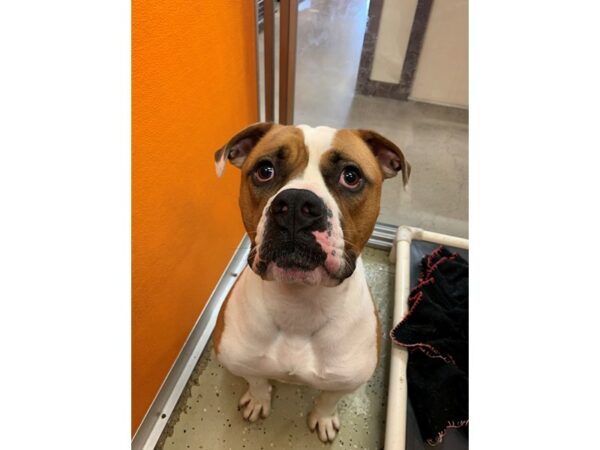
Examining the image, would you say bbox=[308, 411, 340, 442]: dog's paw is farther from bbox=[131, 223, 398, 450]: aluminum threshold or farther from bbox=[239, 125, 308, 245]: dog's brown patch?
bbox=[239, 125, 308, 245]: dog's brown patch

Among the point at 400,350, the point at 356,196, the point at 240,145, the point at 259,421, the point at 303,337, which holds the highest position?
→ the point at 240,145

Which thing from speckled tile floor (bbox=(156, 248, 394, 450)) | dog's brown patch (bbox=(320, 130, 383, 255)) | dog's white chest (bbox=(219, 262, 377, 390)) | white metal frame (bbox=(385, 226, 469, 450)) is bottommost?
speckled tile floor (bbox=(156, 248, 394, 450))

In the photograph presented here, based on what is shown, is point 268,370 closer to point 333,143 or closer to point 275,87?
point 333,143

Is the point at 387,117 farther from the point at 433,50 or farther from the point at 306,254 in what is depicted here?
the point at 306,254

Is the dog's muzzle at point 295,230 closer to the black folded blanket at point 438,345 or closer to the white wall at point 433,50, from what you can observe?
the black folded blanket at point 438,345

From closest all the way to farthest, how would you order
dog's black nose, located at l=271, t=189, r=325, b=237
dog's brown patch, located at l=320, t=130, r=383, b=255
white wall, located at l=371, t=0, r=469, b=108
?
dog's black nose, located at l=271, t=189, r=325, b=237, dog's brown patch, located at l=320, t=130, r=383, b=255, white wall, located at l=371, t=0, r=469, b=108

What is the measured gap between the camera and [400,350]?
186 centimetres

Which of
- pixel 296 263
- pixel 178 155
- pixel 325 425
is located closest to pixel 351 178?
pixel 296 263

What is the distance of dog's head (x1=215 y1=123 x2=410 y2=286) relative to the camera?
96 centimetres

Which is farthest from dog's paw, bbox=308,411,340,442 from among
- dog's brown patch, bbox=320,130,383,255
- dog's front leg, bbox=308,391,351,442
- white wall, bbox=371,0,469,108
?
white wall, bbox=371,0,469,108

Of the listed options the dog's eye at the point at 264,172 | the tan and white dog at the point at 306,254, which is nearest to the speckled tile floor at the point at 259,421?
the tan and white dog at the point at 306,254

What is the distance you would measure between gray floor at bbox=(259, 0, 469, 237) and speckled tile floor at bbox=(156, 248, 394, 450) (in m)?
1.24

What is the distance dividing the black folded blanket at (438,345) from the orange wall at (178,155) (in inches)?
41.5

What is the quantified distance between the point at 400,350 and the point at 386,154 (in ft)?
3.30
